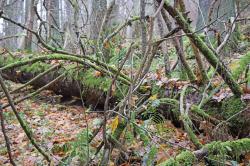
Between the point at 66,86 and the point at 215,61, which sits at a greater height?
the point at 215,61

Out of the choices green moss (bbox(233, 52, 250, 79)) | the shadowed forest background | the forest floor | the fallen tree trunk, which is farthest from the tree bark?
the fallen tree trunk

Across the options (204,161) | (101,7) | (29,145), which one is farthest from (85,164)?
(101,7)

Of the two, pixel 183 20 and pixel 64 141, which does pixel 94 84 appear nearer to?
pixel 64 141

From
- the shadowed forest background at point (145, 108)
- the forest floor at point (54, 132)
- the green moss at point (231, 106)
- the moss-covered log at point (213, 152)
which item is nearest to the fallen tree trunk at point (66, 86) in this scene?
the shadowed forest background at point (145, 108)

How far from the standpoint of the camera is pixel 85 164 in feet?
10.3

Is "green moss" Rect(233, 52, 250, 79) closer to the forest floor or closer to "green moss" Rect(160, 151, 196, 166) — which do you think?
the forest floor

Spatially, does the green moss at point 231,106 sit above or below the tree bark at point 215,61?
below

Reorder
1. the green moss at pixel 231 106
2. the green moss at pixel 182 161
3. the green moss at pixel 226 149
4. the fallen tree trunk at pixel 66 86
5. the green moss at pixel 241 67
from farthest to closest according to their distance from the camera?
the fallen tree trunk at pixel 66 86
the green moss at pixel 241 67
the green moss at pixel 231 106
the green moss at pixel 226 149
the green moss at pixel 182 161

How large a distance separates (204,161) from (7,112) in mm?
4224

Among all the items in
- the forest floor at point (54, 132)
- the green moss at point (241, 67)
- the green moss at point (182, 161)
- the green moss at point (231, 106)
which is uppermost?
the green moss at point (241, 67)

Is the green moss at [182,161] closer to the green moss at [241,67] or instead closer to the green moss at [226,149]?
the green moss at [226,149]

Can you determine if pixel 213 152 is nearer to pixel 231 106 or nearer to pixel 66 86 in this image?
pixel 231 106

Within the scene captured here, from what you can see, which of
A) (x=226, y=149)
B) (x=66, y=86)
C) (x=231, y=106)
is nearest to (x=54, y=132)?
(x=66, y=86)

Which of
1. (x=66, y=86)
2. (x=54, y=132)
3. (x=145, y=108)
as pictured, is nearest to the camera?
(x=145, y=108)
